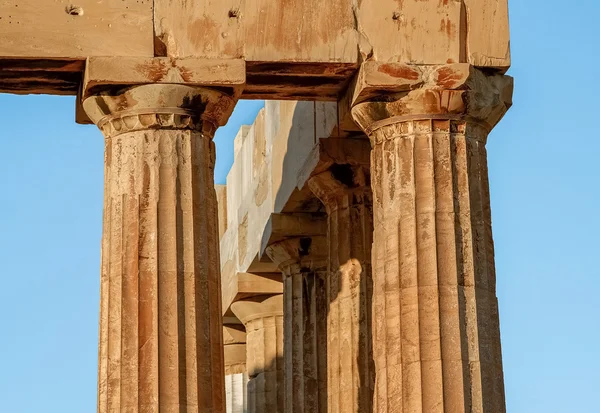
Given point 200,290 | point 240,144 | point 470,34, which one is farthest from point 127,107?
point 240,144

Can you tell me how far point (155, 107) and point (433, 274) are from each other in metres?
4.64

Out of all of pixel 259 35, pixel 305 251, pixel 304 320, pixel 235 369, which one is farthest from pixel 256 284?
pixel 259 35

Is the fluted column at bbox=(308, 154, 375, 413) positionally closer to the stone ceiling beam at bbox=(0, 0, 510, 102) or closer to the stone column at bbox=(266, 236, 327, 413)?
the stone column at bbox=(266, 236, 327, 413)

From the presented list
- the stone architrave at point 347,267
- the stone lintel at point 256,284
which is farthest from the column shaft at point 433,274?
the stone lintel at point 256,284

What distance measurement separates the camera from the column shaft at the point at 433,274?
33250mm

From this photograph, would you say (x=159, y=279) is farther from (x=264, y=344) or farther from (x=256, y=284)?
(x=264, y=344)

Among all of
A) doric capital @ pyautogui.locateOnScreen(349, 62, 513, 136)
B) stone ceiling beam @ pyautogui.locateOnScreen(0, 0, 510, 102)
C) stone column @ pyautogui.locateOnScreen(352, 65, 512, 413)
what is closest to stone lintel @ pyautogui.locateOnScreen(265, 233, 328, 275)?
stone column @ pyautogui.locateOnScreen(352, 65, 512, 413)

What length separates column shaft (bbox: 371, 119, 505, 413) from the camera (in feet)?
109

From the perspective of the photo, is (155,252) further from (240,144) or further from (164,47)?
(240,144)

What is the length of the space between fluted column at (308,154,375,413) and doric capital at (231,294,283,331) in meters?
9.40

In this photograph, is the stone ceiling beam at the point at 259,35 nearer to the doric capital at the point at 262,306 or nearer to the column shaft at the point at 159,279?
the column shaft at the point at 159,279

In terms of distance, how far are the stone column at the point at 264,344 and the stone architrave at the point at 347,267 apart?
31.0 ft

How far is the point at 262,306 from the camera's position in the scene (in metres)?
50.1

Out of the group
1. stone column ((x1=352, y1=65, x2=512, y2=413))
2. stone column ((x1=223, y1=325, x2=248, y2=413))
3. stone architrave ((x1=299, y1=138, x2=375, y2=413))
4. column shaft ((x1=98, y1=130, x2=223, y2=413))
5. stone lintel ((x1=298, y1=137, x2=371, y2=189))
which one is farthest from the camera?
stone column ((x1=223, y1=325, x2=248, y2=413))
